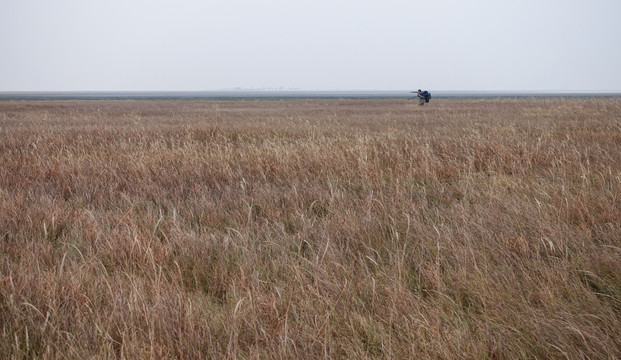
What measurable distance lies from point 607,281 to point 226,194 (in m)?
3.75

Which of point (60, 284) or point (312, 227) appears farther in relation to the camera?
point (312, 227)

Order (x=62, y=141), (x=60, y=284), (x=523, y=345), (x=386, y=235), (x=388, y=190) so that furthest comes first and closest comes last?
(x=62, y=141) < (x=388, y=190) < (x=386, y=235) < (x=60, y=284) < (x=523, y=345)

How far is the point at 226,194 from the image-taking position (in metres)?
5.39

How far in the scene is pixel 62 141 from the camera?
33.7 ft

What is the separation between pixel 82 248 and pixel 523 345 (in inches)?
123

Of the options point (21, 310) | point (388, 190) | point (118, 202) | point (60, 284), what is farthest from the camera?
point (388, 190)

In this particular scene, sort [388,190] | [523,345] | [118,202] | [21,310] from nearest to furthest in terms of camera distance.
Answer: [523,345], [21,310], [118,202], [388,190]

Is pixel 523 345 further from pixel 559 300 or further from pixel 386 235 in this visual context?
pixel 386 235

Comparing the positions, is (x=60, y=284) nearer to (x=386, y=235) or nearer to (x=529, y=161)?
(x=386, y=235)

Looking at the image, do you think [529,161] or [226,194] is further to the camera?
[529,161]

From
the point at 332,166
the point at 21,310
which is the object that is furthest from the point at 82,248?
the point at 332,166

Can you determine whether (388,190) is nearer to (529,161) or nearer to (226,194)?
(226,194)

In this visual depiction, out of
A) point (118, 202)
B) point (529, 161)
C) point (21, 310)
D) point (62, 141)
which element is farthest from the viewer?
point (62, 141)

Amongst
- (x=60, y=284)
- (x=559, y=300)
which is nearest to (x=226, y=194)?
(x=60, y=284)
